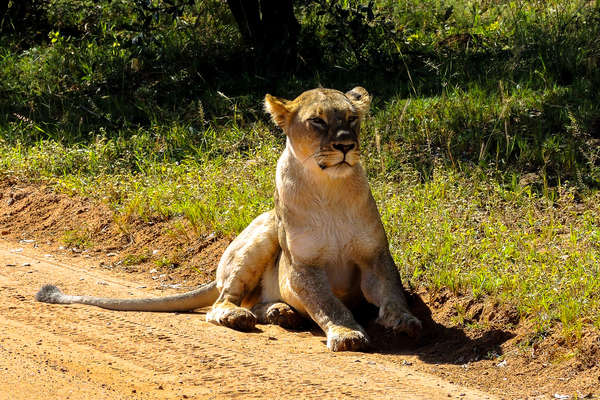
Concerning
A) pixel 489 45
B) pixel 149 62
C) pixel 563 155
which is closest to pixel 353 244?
pixel 563 155

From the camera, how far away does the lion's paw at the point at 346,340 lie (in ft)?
17.9

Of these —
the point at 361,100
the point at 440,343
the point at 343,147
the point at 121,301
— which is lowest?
the point at 121,301

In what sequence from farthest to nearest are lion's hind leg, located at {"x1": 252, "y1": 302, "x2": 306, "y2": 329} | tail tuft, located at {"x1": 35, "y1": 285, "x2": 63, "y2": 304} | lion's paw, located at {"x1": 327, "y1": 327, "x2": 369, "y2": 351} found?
tail tuft, located at {"x1": 35, "y1": 285, "x2": 63, "y2": 304} → lion's hind leg, located at {"x1": 252, "y1": 302, "x2": 306, "y2": 329} → lion's paw, located at {"x1": 327, "y1": 327, "x2": 369, "y2": 351}

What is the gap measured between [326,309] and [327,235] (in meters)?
0.48

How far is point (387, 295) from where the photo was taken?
580 centimetres

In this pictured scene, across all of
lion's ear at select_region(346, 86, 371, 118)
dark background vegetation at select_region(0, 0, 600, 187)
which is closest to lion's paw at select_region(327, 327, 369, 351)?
lion's ear at select_region(346, 86, 371, 118)

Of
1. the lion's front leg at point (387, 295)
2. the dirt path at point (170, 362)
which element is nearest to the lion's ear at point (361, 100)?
the lion's front leg at point (387, 295)

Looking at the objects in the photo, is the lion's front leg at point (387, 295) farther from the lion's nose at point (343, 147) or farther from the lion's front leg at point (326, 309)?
the lion's nose at point (343, 147)

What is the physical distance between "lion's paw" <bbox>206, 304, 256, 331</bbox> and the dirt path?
0.28 feet

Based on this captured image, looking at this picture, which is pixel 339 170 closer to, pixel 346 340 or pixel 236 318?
pixel 346 340

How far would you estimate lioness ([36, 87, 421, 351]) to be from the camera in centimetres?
571

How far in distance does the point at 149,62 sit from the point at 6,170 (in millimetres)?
2588

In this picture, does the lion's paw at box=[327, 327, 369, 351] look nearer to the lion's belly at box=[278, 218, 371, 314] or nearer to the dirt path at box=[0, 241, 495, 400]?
the dirt path at box=[0, 241, 495, 400]

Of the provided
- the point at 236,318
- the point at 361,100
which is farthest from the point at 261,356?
the point at 361,100
